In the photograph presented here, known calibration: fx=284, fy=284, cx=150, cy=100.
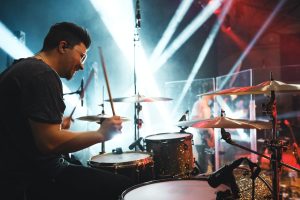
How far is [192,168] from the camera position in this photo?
150 inches

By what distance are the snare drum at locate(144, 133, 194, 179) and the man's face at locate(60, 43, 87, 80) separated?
2039 millimetres

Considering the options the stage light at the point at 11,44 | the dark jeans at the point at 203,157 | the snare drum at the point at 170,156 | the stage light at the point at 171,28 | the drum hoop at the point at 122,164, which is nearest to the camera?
the drum hoop at the point at 122,164

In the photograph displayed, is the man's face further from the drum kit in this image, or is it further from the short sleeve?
the drum kit

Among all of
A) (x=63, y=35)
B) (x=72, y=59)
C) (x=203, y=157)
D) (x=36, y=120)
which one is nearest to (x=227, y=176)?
(x=36, y=120)

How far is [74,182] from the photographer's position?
1987mm

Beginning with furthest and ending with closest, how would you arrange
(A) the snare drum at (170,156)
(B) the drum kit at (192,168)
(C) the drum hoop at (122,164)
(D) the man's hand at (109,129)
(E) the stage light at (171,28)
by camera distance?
(E) the stage light at (171,28) → (A) the snare drum at (170,156) → (C) the drum hoop at (122,164) → (B) the drum kit at (192,168) → (D) the man's hand at (109,129)

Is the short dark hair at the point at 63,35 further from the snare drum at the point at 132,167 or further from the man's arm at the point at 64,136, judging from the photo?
the snare drum at the point at 132,167

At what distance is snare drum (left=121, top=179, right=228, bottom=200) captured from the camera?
182 cm

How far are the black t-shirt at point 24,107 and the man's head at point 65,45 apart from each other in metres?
0.22

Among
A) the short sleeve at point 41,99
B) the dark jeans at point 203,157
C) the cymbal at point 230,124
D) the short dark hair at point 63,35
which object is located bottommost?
the dark jeans at point 203,157

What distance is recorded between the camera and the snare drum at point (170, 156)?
3.60 metres

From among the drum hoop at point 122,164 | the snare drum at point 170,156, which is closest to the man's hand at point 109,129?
the drum hoop at point 122,164

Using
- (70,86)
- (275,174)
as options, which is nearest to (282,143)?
(275,174)

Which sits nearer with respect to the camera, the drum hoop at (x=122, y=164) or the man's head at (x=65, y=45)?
the man's head at (x=65, y=45)
